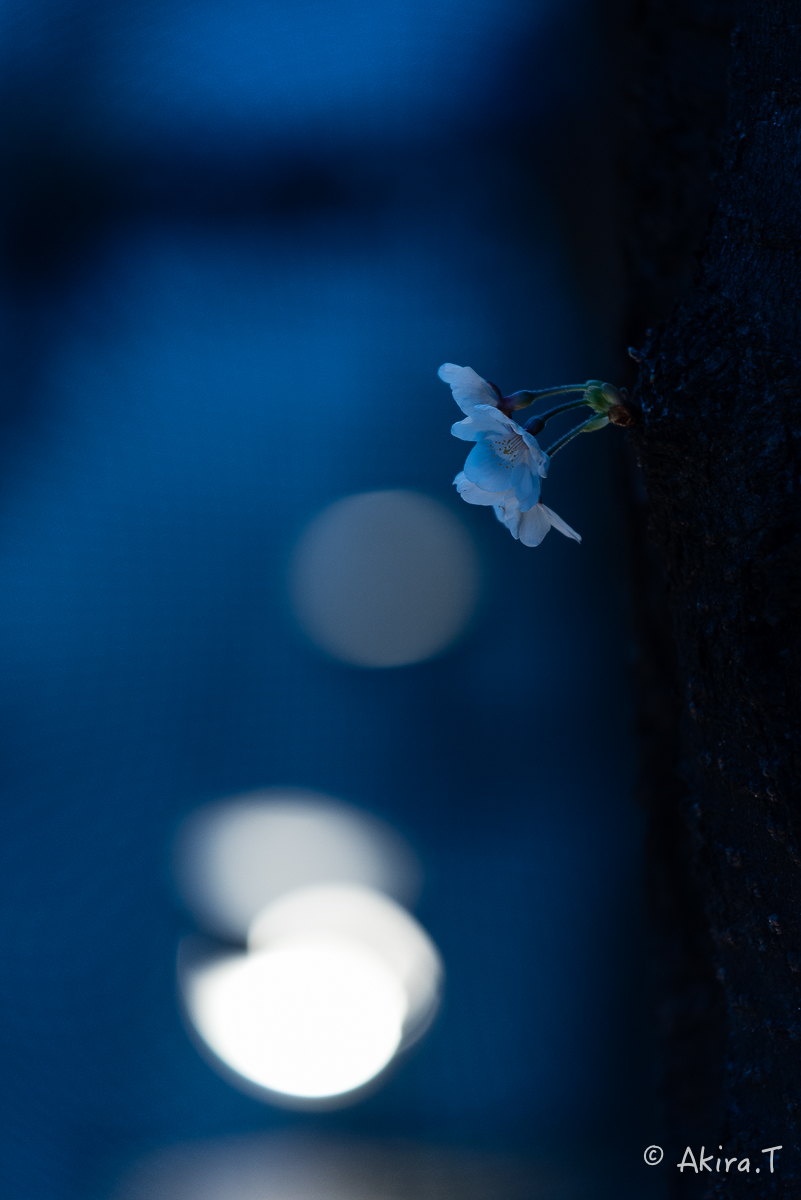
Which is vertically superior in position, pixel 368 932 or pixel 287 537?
pixel 287 537

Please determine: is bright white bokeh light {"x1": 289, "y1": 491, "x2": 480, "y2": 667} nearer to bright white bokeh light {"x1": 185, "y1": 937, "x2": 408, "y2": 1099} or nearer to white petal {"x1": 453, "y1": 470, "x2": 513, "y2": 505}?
bright white bokeh light {"x1": 185, "y1": 937, "x2": 408, "y2": 1099}

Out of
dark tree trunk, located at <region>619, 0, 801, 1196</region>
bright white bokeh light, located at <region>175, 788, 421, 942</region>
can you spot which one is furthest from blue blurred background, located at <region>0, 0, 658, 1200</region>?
dark tree trunk, located at <region>619, 0, 801, 1196</region>

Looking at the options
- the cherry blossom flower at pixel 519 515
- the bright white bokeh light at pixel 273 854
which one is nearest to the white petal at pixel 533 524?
the cherry blossom flower at pixel 519 515

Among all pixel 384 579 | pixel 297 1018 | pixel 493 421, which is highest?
pixel 384 579

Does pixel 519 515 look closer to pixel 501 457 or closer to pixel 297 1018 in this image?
pixel 501 457

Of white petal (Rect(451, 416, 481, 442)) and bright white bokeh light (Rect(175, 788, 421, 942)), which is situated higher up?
bright white bokeh light (Rect(175, 788, 421, 942))

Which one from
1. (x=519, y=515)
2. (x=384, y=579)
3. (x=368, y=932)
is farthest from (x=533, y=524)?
(x=368, y=932)
